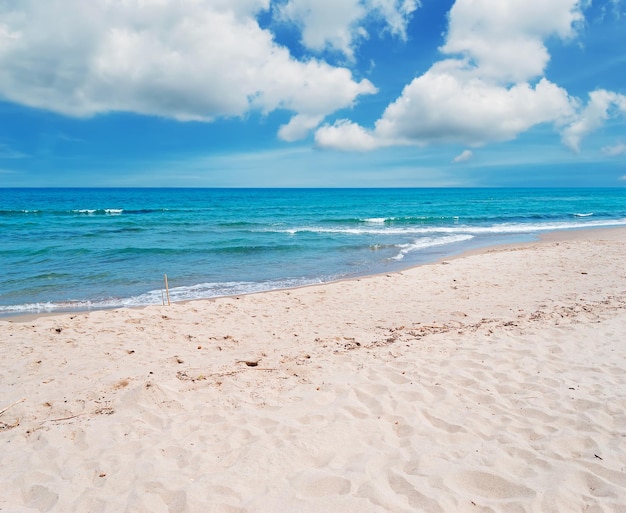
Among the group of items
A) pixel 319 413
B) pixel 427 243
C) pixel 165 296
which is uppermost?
pixel 319 413

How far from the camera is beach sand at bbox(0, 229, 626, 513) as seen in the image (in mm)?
2955

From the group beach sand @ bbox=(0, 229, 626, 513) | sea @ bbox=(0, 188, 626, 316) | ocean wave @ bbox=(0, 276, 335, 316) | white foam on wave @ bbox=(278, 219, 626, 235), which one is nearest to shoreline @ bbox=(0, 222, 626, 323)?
ocean wave @ bbox=(0, 276, 335, 316)

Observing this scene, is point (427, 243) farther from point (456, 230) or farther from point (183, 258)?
point (183, 258)

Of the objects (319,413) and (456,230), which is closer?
(319,413)

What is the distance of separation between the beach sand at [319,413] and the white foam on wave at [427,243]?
1101cm

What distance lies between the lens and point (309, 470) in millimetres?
3189

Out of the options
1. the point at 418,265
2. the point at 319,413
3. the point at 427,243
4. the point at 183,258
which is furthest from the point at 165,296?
the point at 427,243

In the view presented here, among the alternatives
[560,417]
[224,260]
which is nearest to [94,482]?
[560,417]

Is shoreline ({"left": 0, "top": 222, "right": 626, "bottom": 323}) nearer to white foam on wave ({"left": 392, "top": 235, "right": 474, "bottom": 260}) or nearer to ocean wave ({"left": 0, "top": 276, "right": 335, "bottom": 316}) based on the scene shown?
ocean wave ({"left": 0, "top": 276, "right": 335, "bottom": 316})

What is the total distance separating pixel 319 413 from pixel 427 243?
18956mm

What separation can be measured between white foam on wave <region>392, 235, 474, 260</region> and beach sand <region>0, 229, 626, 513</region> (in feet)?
36.1

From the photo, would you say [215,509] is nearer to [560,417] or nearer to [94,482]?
[94,482]

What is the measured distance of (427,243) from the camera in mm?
21750

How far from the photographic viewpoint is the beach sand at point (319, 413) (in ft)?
9.70
